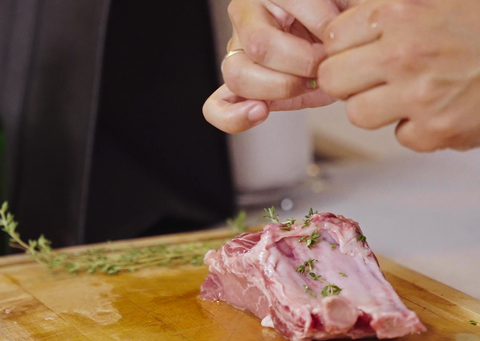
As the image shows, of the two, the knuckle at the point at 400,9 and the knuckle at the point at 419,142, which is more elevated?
the knuckle at the point at 400,9

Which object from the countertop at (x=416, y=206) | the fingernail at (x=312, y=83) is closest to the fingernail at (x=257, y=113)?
the fingernail at (x=312, y=83)

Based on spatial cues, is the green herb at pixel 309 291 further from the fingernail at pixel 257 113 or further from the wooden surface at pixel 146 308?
the fingernail at pixel 257 113

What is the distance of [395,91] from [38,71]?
8.43 feet

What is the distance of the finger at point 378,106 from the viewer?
1.42m

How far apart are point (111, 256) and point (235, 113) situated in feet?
3.43

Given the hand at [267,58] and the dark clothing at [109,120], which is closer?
the hand at [267,58]

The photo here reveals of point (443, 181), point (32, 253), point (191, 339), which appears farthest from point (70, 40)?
point (443, 181)

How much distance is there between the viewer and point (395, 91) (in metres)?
1.41

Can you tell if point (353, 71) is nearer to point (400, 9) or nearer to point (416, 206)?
point (400, 9)

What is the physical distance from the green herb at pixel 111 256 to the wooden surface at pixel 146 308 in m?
0.04

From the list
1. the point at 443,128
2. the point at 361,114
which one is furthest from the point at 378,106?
Answer: the point at 443,128

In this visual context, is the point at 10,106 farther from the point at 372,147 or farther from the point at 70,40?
the point at 372,147

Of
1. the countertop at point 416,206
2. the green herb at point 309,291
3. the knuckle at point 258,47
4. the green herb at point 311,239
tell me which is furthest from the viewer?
the countertop at point 416,206

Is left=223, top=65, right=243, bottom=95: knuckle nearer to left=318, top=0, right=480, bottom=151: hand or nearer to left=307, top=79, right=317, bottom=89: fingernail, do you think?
left=307, top=79, right=317, bottom=89: fingernail
